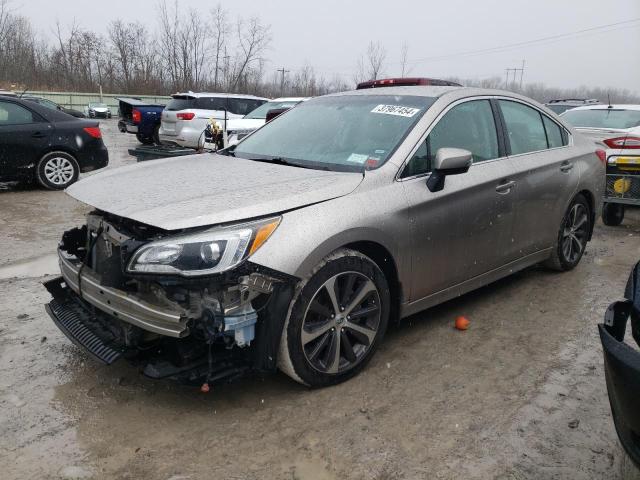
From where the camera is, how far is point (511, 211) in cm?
410

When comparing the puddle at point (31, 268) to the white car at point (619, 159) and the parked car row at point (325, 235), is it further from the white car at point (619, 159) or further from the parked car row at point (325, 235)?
the white car at point (619, 159)

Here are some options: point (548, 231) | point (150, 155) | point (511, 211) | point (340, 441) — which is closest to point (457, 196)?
point (511, 211)

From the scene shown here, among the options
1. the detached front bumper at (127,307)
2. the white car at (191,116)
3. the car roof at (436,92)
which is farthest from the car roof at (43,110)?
the detached front bumper at (127,307)

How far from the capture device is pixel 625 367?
5.76 ft

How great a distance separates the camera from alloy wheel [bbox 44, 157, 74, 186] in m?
9.12

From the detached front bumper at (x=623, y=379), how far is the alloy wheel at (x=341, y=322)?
1.38 meters

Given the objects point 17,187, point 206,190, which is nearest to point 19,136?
point 17,187

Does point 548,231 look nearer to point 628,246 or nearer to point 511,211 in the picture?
point 511,211

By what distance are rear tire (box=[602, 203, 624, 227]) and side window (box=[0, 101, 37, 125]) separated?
8831mm

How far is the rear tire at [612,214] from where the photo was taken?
294 inches

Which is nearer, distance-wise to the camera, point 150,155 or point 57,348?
point 57,348

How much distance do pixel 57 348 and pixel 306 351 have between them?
69.2 inches

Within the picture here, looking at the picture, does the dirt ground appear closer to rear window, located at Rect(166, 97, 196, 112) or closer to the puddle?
the puddle

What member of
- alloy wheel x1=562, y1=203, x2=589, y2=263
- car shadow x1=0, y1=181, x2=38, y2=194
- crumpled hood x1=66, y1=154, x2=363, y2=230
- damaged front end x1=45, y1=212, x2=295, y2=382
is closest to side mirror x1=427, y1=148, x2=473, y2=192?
crumpled hood x1=66, y1=154, x2=363, y2=230
